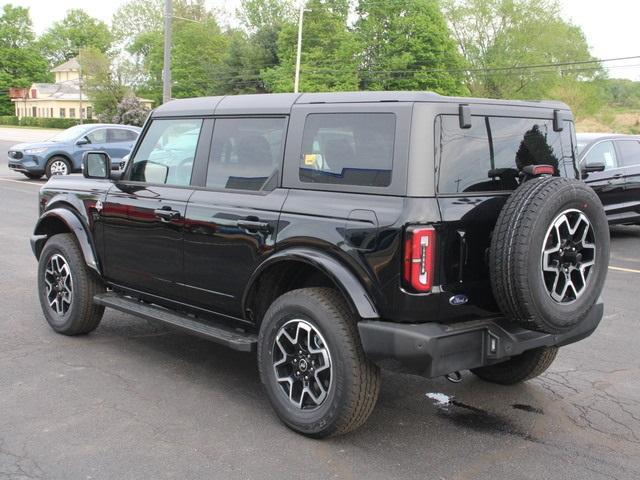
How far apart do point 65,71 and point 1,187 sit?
4097 inches

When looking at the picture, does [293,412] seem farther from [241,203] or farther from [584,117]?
[584,117]

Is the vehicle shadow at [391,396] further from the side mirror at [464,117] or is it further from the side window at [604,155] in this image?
the side window at [604,155]

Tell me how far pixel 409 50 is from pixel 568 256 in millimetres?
65039

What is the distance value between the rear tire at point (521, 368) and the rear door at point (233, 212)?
1.81 m

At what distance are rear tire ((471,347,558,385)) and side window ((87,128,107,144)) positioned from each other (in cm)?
Answer: 1679

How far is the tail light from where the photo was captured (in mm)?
3564

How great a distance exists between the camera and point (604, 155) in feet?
38.0

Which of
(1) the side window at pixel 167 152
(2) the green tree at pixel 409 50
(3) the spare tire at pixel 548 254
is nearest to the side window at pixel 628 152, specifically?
(3) the spare tire at pixel 548 254

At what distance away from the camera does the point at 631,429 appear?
13.8 ft

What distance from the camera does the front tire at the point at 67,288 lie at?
18.5ft

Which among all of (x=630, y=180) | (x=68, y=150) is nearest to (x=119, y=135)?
(x=68, y=150)

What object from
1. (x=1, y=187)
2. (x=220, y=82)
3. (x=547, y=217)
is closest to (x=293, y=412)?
(x=547, y=217)

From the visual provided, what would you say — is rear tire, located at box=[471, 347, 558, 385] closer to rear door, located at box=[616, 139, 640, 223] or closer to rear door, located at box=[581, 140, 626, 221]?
rear door, located at box=[581, 140, 626, 221]

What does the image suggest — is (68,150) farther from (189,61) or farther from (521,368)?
(189,61)
